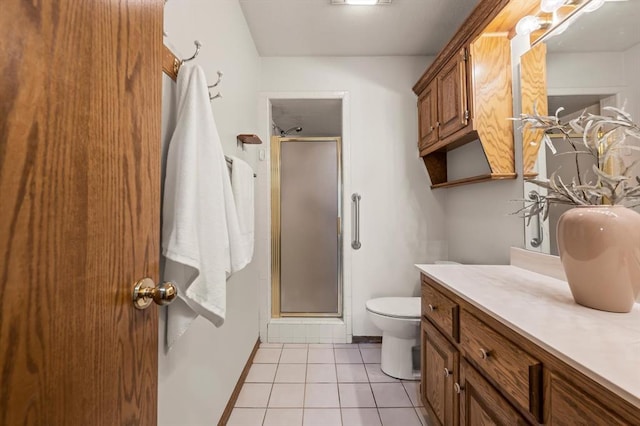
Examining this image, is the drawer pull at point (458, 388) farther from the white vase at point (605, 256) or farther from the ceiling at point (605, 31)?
the ceiling at point (605, 31)

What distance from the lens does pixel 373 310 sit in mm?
1993

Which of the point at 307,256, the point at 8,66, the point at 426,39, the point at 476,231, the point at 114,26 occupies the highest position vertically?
the point at 426,39

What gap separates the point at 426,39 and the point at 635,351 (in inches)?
95.3

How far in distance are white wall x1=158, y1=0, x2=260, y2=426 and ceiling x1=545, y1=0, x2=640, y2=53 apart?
5.38ft

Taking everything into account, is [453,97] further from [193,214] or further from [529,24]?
[193,214]

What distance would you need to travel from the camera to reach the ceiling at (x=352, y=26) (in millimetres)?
1936

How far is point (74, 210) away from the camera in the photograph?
1.44ft

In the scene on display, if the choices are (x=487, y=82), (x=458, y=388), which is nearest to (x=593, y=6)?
(x=487, y=82)

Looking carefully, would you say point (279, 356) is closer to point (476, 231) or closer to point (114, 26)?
point (476, 231)

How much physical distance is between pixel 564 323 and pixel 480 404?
1.32ft

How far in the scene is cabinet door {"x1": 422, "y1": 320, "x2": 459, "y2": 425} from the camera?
3.75ft

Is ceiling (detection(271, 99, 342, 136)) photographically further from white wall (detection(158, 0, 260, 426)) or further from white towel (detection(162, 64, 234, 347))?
white towel (detection(162, 64, 234, 347))

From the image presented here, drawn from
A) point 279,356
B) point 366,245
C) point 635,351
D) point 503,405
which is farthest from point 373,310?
point 635,351

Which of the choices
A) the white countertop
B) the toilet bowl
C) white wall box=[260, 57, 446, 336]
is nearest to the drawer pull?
the white countertop
